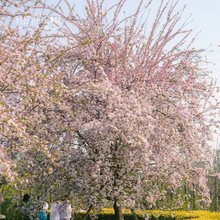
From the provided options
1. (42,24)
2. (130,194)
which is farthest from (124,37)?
(42,24)

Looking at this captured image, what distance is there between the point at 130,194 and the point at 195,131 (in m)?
2.21

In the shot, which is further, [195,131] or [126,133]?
[195,131]

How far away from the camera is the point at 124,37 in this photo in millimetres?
11695

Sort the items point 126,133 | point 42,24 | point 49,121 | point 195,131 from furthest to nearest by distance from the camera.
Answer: point 195,131 < point 49,121 < point 126,133 < point 42,24

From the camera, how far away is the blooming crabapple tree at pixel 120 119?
9.77m

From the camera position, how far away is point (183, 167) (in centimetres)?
1164

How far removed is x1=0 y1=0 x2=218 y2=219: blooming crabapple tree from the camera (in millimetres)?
9766

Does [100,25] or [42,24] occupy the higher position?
[100,25]

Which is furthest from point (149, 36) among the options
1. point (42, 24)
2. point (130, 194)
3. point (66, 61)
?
point (42, 24)

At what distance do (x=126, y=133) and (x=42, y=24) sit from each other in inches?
129

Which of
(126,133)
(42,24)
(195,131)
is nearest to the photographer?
(42,24)

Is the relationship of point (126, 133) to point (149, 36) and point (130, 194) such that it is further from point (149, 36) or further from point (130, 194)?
point (149, 36)

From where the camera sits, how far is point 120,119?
955 centimetres

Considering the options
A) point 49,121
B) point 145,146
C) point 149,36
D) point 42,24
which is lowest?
point 145,146
